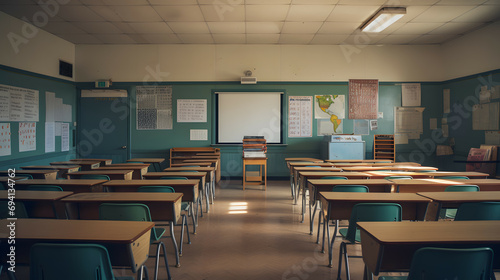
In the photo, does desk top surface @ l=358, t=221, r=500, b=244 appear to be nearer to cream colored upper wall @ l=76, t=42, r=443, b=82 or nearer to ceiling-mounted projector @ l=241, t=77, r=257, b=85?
ceiling-mounted projector @ l=241, t=77, r=257, b=85

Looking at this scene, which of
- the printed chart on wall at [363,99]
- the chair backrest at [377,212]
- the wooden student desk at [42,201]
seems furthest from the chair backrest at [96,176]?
the printed chart on wall at [363,99]

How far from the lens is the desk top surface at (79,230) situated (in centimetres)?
152

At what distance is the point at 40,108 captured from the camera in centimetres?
585

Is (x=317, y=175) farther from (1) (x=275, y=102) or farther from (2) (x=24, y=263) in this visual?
(1) (x=275, y=102)

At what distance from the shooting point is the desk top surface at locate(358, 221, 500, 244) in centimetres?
150

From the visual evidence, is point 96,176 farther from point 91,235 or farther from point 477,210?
point 477,210

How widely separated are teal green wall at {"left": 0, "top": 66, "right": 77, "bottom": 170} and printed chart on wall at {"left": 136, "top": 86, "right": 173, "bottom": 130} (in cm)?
156

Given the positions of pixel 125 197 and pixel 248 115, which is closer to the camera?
pixel 125 197

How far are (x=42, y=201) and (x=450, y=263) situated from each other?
9.45 feet

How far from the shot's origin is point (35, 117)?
570 centimetres

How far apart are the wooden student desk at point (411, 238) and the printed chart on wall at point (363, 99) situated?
5.75m

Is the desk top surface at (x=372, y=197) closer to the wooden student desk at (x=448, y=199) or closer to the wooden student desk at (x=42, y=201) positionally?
the wooden student desk at (x=448, y=199)

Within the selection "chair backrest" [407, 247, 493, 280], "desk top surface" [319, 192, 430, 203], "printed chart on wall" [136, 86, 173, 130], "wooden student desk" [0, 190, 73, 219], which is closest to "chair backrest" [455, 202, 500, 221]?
"desk top surface" [319, 192, 430, 203]

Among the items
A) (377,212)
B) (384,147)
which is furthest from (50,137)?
(384,147)
